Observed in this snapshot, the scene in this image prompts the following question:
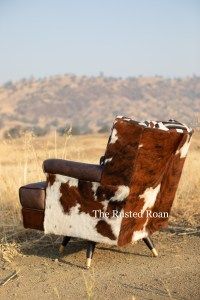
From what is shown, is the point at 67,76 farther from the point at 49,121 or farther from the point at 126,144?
the point at 126,144

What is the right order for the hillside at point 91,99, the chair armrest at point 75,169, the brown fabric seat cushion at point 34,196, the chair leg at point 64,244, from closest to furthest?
the chair armrest at point 75,169 < the brown fabric seat cushion at point 34,196 < the chair leg at point 64,244 < the hillside at point 91,99

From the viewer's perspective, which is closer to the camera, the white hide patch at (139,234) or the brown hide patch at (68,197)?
the brown hide patch at (68,197)

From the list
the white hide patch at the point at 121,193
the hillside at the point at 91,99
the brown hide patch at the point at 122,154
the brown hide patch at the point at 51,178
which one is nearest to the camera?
the brown hide patch at the point at 122,154

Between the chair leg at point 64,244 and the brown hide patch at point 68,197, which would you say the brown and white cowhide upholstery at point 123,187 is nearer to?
the brown hide patch at point 68,197

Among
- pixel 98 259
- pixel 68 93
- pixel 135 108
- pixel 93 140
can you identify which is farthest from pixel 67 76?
pixel 98 259

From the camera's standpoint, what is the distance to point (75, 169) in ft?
18.2

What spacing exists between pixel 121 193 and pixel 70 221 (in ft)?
2.13

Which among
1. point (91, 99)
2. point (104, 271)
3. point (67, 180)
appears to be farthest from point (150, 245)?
point (91, 99)

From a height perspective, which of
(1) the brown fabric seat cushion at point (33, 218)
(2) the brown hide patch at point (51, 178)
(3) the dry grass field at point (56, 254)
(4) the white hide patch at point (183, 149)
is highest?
(4) the white hide patch at point (183, 149)

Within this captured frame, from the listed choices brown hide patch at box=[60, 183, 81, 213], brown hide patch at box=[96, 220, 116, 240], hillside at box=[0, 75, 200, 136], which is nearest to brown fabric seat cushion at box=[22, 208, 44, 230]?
brown hide patch at box=[60, 183, 81, 213]

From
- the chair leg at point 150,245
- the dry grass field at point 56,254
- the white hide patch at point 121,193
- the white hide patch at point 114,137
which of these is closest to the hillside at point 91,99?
the dry grass field at point 56,254

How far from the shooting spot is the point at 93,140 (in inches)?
1021

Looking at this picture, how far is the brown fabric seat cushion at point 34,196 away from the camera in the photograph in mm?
5848

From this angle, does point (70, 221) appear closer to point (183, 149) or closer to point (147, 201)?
point (147, 201)
